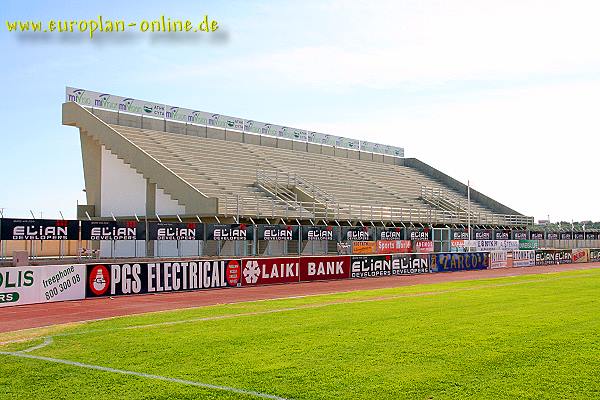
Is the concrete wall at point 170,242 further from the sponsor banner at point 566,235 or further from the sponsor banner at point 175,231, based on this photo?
the sponsor banner at point 566,235

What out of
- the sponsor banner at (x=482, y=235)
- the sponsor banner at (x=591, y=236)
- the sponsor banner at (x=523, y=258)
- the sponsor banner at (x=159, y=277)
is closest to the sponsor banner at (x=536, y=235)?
the sponsor banner at (x=523, y=258)

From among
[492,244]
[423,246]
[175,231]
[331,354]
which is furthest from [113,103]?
[331,354]

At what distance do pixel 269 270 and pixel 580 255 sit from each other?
3561cm

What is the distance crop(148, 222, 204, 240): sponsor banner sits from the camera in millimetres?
30688

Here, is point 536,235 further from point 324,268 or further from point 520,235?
point 324,268

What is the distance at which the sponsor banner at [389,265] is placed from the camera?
3553cm

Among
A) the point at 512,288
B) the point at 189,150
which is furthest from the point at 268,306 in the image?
the point at 189,150

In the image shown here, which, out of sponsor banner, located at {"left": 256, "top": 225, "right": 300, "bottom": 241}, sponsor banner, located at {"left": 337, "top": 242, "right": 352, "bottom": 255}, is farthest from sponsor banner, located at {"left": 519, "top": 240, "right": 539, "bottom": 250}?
sponsor banner, located at {"left": 256, "top": 225, "right": 300, "bottom": 241}

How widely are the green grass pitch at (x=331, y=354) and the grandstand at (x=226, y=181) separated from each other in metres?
21.1

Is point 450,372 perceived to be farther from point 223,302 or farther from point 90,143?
point 90,143


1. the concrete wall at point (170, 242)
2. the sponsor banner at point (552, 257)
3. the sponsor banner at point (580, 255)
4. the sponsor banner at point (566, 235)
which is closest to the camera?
the concrete wall at point (170, 242)

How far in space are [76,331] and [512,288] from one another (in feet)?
55.0

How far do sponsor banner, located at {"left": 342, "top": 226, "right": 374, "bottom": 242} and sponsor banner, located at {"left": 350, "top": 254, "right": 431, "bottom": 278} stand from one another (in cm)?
267

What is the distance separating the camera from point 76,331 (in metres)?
15.1
